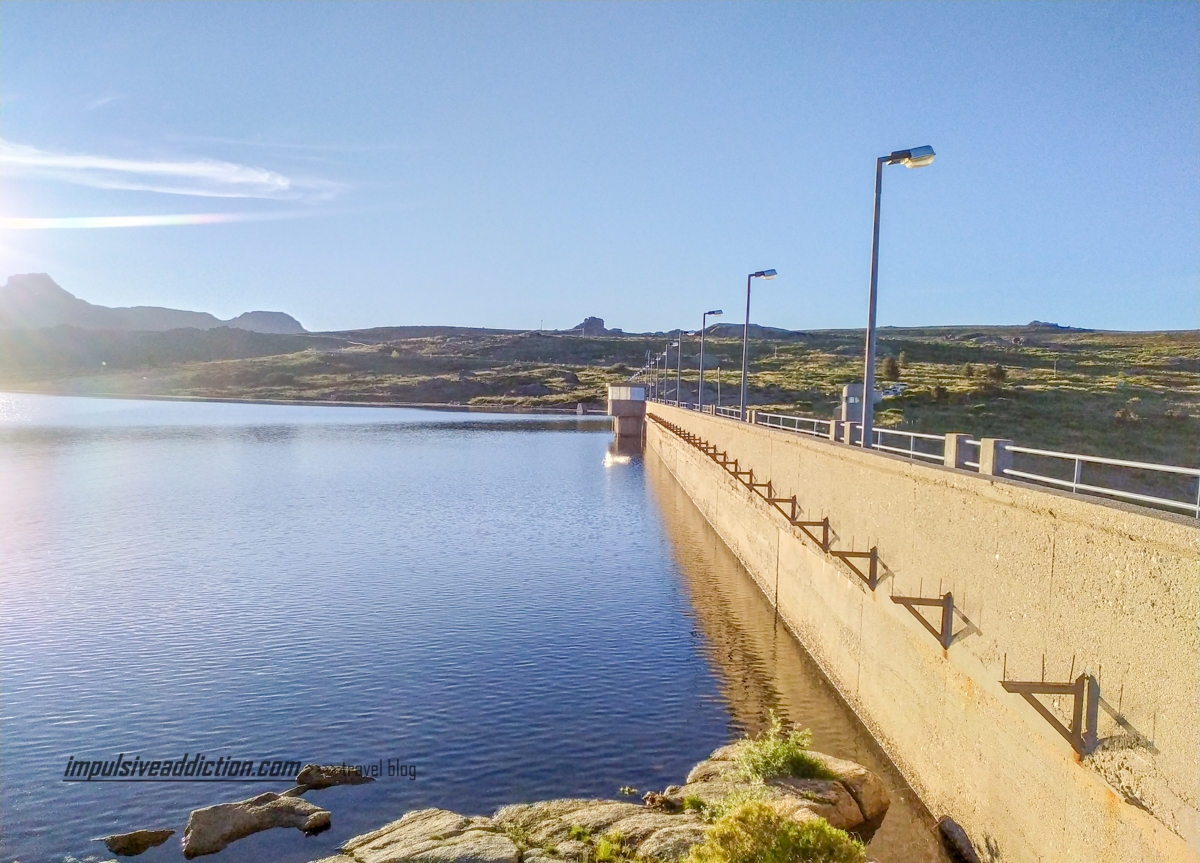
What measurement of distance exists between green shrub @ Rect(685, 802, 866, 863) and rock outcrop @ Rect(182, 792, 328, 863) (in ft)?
22.1

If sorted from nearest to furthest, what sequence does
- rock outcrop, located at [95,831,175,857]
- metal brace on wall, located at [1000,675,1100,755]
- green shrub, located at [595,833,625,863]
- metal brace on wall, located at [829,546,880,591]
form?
metal brace on wall, located at [1000,675,1100,755] < green shrub, located at [595,833,625,863] < rock outcrop, located at [95,831,175,857] < metal brace on wall, located at [829,546,880,591]

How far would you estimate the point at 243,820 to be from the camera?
13000 millimetres

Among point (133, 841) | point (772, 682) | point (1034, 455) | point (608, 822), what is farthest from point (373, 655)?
point (1034, 455)

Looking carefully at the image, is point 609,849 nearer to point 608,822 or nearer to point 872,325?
point 608,822

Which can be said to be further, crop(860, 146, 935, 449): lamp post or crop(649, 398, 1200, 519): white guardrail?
crop(860, 146, 935, 449): lamp post

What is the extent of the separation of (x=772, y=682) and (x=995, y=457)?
9127 mm

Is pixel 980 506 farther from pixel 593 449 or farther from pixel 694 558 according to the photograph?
pixel 593 449

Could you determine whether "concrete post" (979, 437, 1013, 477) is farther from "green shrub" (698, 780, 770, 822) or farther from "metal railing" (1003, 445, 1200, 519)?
"green shrub" (698, 780, 770, 822)

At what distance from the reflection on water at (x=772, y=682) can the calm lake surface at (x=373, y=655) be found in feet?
0.22

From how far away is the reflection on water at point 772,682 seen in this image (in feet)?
41.1

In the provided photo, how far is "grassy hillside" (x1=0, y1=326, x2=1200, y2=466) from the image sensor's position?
196 ft

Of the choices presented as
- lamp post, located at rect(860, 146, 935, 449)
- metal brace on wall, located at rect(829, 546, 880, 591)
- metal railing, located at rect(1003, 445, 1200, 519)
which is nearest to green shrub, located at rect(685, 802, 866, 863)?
metal railing, located at rect(1003, 445, 1200, 519)

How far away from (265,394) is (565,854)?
158801 millimetres

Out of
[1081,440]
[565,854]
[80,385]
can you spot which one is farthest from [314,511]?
[80,385]
